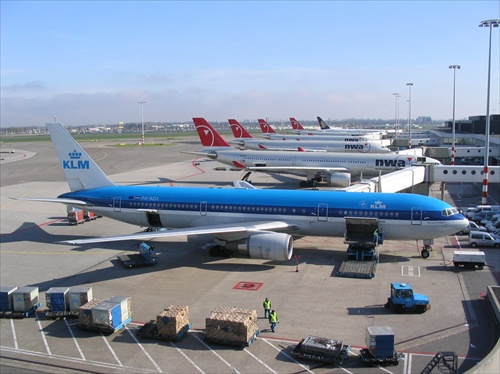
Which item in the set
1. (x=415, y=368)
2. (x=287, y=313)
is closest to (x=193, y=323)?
(x=287, y=313)

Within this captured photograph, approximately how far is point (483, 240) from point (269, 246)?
48.9ft

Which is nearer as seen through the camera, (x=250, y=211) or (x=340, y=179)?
(x=250, y=211)

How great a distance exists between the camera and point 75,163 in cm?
3316

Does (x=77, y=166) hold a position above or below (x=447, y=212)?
above

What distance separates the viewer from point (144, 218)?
31.5 metres

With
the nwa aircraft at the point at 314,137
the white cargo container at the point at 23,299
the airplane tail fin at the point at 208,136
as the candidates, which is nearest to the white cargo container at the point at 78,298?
the white cargo container at the point at 23,299

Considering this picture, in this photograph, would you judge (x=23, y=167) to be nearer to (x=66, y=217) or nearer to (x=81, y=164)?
(x=66, y=217)

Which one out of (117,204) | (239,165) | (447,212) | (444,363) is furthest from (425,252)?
(239,165)

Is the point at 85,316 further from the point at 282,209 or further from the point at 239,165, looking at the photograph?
the point at 239,165

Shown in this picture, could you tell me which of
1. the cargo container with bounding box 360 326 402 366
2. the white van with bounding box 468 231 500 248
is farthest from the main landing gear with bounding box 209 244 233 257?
the white van with bounding box 468 231 500 248

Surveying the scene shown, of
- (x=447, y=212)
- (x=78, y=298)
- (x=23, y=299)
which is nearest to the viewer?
(x=78, y=298)

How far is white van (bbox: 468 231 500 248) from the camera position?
30281mm

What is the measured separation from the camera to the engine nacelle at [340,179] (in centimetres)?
5356

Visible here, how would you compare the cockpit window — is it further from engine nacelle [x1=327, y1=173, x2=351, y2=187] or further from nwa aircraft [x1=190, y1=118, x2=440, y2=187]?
engine nacelle [x1=327, y1=173, x2=351, y2=187]
